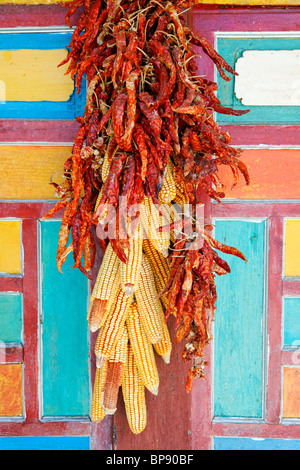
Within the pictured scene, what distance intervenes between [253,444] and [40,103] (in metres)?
2.92

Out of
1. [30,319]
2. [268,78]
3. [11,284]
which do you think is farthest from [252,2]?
[30,319]

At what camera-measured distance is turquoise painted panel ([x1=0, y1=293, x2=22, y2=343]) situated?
265 cm

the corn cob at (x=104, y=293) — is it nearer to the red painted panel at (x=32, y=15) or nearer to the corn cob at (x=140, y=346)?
the corn cob at (x=140, y=346)

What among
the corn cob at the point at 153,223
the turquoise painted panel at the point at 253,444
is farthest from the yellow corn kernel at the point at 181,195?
the turquoise painted panel at the point at 253,444

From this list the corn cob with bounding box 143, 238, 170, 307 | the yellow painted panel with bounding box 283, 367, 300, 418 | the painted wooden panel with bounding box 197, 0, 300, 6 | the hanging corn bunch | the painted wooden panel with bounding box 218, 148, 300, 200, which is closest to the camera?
the hanging corn bunch

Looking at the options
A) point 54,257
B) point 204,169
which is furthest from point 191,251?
point 54,257

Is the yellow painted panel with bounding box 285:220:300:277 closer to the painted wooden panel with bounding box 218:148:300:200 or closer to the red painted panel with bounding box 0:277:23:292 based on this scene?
the painted wooden panel with bounding box 218:148:300:200

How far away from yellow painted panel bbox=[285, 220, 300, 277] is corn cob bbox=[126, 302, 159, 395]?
118cm

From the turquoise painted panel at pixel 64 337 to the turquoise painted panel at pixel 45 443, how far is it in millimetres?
200

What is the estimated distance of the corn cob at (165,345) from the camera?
2.19 metres

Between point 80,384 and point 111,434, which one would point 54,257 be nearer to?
point 80,384

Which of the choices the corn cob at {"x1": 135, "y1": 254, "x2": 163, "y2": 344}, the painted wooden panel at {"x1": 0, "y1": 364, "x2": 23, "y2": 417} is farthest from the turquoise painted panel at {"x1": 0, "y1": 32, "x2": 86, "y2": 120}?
the painted wooden panel at {"x1": 0, "y1": 364, "x2": 23, "y2": 417}

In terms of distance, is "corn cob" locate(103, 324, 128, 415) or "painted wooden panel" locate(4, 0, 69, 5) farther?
"painted wooden panel" locate(4, 0, 69, 5)
